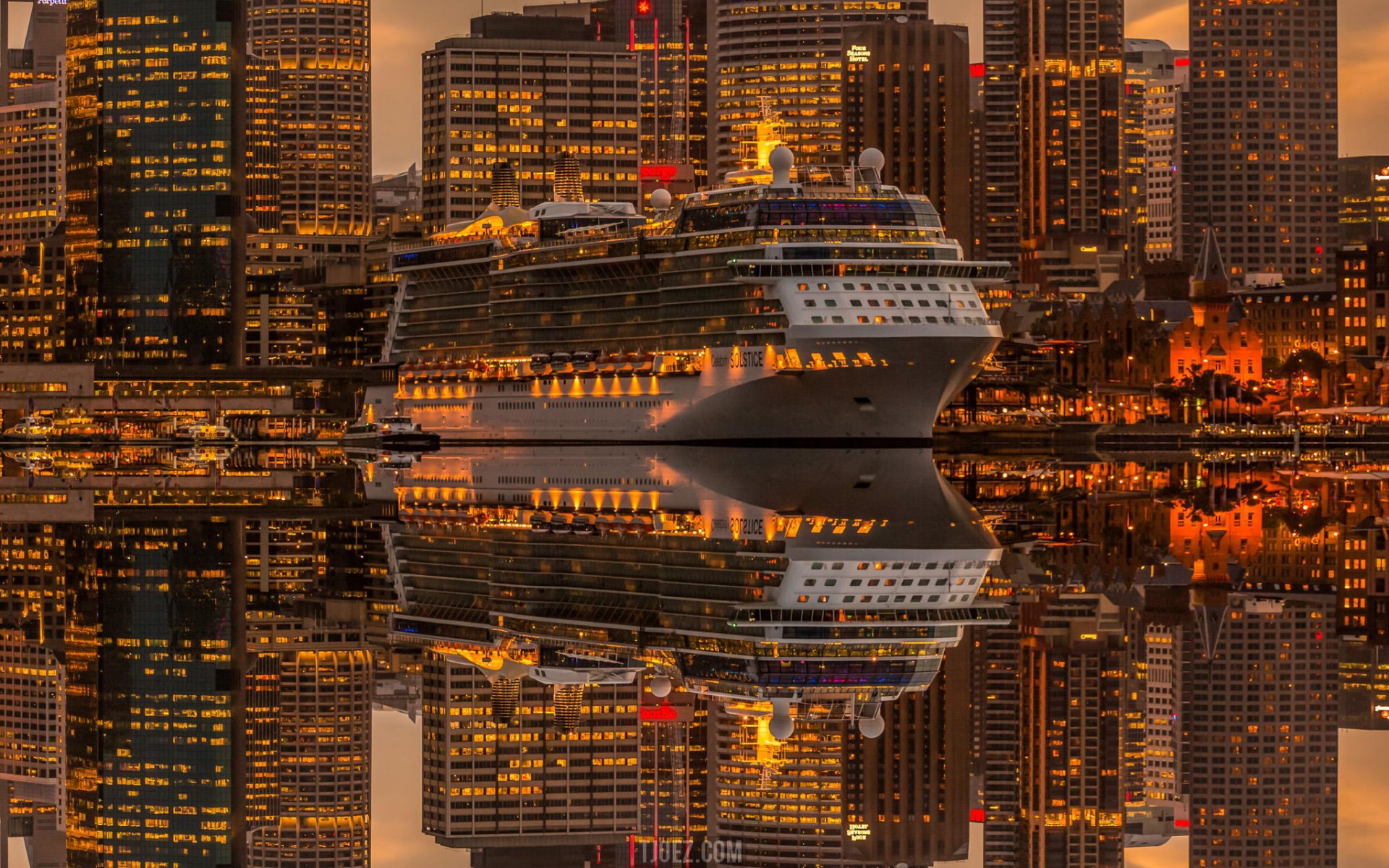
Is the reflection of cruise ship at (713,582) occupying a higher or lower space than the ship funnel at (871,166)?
lower

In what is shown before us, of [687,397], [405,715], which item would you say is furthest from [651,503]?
[687,397]

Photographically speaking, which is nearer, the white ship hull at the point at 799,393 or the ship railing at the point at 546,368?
the white ship hull at the point at 799,393

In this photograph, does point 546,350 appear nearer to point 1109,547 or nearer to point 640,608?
point 1109,547

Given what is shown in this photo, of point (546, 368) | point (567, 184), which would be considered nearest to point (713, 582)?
point (546, 368)

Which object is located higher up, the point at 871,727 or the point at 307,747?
the point at 871,727

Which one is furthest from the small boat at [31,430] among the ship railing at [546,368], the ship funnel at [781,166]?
the ship funnel at [781,166]

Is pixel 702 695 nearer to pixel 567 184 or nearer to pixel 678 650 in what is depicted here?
pixel 678 650

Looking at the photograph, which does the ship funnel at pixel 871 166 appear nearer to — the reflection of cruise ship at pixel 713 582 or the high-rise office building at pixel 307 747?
the reflection of cruise ship at pixel 713 582

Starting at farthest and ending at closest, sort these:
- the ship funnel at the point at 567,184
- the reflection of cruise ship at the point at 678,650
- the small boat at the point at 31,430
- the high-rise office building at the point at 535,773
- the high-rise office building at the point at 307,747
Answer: the small boat at the point at 31,430
the ship funnel at the point at 567,184
the reflection of cruise ship at the point at 678,650
the high-rise office building at the point at 535,773
the high-rise office building at the point at 307,747
